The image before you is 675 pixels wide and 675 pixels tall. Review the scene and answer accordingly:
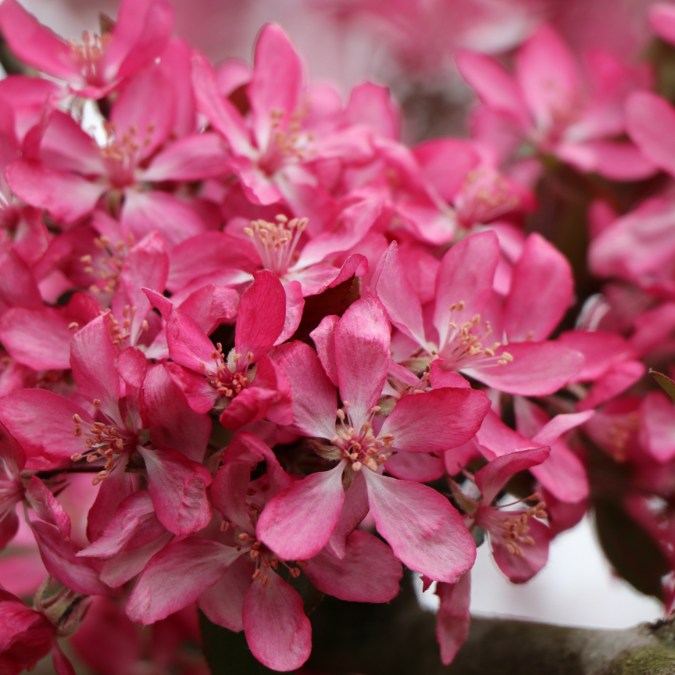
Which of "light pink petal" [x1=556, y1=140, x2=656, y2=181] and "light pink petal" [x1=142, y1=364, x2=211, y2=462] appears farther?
"light pink petal" [x1=556, y1=140, x2=656, y2=181]

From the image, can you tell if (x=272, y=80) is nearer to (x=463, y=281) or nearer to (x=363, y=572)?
(x=463, y=281)

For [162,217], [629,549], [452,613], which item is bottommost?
[629,549]

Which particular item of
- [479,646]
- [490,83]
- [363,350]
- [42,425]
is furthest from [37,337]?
[490,83]

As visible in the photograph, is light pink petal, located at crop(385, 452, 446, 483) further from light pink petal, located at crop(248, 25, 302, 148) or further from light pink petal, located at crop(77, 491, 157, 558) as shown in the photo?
light pink petal, located at crop(248, 25, 302, 148)

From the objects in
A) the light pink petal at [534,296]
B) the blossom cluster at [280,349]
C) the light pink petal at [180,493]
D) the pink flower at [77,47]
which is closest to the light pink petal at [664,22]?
the blossom cluster at [280,349]

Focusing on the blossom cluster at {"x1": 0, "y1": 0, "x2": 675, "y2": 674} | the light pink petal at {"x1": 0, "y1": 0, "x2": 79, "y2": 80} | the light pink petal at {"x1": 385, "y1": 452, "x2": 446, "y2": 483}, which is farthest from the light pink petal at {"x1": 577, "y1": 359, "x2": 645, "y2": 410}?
the light pink petal at {"x1": 0, "y1": 0, "x2": 79, "y2": 80}

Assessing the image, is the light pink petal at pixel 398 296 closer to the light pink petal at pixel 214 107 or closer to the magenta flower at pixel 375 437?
the magenta flower at pixel 375 437
